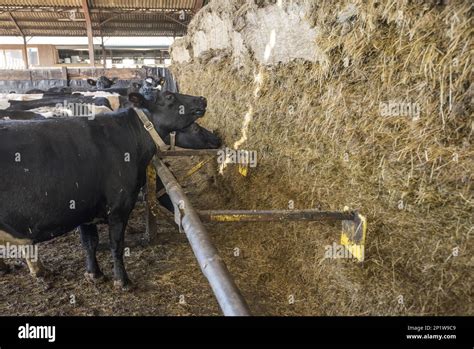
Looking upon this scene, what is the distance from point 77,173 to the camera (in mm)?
3232

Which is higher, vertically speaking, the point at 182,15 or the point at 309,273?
the point at 182,15

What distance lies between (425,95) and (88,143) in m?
2.72

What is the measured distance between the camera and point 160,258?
4.29 meters

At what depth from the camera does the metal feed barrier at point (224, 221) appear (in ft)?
4.04

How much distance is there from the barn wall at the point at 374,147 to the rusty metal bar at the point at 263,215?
1.45 feet

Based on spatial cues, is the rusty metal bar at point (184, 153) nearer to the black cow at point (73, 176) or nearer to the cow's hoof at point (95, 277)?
the black cow at point (73, 176)

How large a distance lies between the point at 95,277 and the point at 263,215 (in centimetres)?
223

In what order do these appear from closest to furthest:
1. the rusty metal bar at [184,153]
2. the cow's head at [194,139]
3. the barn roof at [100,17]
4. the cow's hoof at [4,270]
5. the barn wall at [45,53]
→ the cow's hoof at [4,270] < the rusty metal bar at [184,153] < the cow's head at [194,139] < the barn roof at [100,17] < the barn wall at [45,53]

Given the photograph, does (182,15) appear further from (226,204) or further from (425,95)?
(425,95)

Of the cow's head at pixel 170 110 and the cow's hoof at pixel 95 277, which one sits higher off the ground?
the cow's head at pixel 170 110

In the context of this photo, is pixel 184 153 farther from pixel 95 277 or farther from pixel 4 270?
pixel 4 270

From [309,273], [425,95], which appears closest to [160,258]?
[309,273]

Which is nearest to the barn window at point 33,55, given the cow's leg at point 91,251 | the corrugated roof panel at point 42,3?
the corrugated roof panel at point 42,3

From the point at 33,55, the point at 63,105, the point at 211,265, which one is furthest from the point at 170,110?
the point at 33,55
